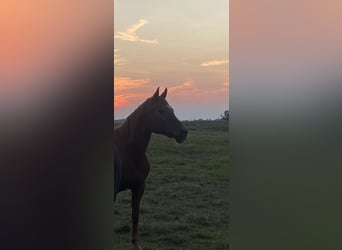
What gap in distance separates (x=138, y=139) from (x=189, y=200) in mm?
418

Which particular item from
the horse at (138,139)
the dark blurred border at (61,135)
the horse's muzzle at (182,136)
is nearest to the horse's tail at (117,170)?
the horse at (138,139)

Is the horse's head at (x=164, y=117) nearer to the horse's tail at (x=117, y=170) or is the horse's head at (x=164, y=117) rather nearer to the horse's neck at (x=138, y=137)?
the horse's neck at (x=138, y=137)

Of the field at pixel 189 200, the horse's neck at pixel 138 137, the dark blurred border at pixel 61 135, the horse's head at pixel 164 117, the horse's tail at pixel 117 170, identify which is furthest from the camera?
the horse's neck at pixel 138 137

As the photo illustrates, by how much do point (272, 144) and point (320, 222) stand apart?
7.7 inches

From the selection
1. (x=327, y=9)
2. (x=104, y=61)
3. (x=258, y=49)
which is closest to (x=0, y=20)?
(x=104, y=61)

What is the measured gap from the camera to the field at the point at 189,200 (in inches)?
48.0

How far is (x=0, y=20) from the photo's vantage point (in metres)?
0.82

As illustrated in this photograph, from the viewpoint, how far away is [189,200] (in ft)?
4.29

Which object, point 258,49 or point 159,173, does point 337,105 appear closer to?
point 258,49

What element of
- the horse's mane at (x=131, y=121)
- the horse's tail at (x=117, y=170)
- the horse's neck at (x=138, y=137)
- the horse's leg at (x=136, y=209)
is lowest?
the horse's leg at (x=136, y=209)

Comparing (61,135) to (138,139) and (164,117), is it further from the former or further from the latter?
(138,139)

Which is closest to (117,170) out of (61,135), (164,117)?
(164,117)

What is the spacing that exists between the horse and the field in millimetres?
34

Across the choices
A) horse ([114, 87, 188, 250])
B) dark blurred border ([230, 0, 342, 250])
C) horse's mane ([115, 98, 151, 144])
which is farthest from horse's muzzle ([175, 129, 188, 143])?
dark blurred border ([230, 0, 342, 250])
